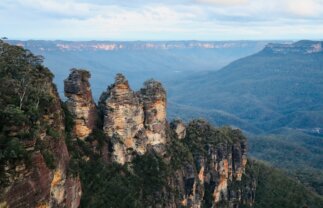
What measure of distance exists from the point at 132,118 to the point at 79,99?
9293 millimetres

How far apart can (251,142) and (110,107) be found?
144 meters

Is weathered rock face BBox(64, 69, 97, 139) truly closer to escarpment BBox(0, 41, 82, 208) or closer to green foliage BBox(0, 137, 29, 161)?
escarpment BBox(0, 41, 82, 208)

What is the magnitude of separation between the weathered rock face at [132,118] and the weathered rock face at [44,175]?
39.0ft

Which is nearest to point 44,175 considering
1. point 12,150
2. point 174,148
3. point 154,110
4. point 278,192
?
point 12,150

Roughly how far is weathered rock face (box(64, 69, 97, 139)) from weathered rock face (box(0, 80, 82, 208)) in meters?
5.55

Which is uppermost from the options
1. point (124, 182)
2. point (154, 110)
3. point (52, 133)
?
point (52, 133)

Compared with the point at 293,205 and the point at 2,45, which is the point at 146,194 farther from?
the point at 293,205

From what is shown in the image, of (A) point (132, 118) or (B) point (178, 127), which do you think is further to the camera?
(B) point (178, 127)

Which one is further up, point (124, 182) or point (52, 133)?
point (52, 133)

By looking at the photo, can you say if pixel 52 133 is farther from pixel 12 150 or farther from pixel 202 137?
pixel 202 137

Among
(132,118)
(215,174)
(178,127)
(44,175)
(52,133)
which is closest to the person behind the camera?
(44,175)

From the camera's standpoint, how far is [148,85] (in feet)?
225

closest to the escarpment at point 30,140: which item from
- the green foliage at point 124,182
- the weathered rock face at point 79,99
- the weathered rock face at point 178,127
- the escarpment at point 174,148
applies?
the green foliage at point 124,182

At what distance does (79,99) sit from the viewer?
2158 inches
